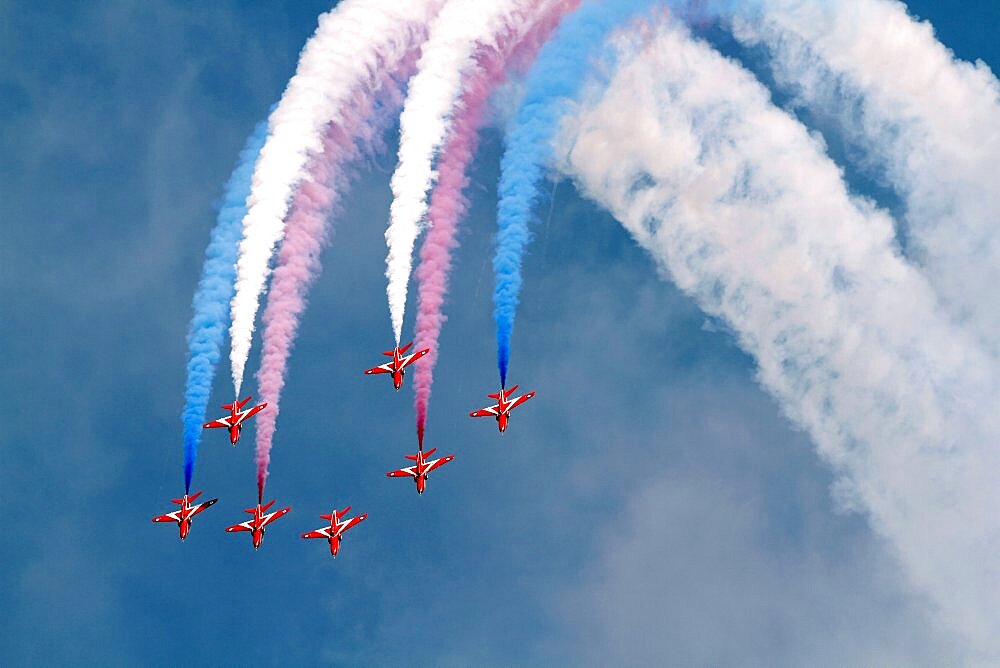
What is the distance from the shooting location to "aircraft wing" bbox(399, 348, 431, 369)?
62219mm

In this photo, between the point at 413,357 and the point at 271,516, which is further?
the point at 271,516

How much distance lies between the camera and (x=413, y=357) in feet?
213

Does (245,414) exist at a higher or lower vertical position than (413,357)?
higher

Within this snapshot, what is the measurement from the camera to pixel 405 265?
60000 mm

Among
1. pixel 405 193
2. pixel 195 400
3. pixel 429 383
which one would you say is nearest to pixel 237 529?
pixel 195 400

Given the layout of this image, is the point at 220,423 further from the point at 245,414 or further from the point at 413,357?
the point at 413,357

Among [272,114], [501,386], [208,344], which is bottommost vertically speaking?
[501,386]

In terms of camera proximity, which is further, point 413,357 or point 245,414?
point 245,414

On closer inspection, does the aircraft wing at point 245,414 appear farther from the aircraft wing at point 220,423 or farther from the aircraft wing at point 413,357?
the aircraft wing at point 413,357

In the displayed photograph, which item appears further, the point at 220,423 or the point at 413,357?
the point at 220,423

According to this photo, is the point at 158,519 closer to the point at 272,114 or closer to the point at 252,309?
the point at 252,309

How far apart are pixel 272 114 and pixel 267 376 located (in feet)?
34.2

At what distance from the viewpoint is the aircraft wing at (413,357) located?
62219mm

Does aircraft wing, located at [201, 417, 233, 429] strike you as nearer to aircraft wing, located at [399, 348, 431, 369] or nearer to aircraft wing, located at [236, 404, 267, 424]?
aircraft wing, located at [236, 404, 267, 424]
